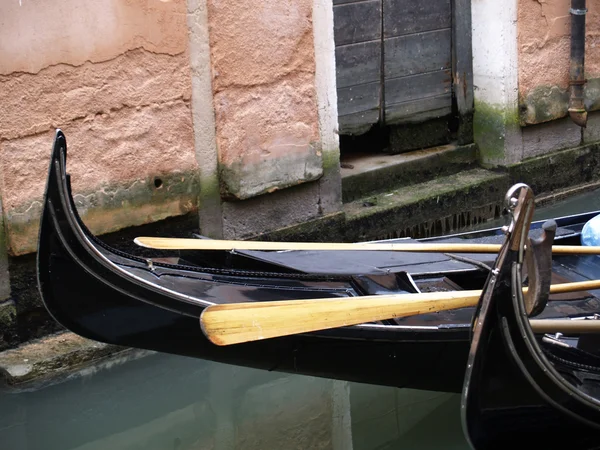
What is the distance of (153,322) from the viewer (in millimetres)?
2871

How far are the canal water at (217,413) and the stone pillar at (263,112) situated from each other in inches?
29.6

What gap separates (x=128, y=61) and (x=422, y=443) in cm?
163

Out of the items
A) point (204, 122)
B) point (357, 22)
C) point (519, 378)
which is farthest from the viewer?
point (357, 22)

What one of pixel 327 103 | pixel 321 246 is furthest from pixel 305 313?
pixel 327 103

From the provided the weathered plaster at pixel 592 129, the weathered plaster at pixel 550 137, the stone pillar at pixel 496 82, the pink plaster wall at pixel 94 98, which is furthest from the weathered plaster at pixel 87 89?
the weathered plaster at pixel 592 129

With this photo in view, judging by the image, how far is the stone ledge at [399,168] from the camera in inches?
191

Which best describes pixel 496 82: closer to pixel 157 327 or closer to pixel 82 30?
pixel 82 30

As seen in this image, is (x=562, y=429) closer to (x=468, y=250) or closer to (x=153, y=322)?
(x=468, y=250)

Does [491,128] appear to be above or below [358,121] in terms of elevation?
below

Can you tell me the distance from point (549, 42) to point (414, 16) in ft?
2.43

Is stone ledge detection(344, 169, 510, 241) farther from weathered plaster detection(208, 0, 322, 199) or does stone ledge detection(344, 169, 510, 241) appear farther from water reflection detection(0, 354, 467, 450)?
water reflection detection(0, 354, 467, 450)

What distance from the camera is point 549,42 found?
534 cm

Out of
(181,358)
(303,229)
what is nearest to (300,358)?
(181,358)

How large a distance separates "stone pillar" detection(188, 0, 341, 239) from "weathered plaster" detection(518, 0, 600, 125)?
1251 mm
